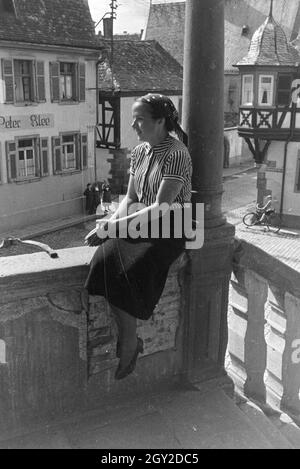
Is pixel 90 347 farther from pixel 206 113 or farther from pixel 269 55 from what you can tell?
pixel 269 55

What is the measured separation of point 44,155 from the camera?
19.0 metres

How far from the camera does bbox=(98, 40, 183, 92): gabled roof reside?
24.2 m

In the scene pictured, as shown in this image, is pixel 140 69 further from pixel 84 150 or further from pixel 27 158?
pixel 27 158

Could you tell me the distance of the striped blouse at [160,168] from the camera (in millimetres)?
2832

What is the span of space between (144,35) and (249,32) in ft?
27.7

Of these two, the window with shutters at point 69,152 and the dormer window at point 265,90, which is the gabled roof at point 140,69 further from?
the dormer window at point 265,90

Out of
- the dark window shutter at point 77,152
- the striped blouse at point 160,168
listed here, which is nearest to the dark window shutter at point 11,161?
the dark window shutter at point 77,152

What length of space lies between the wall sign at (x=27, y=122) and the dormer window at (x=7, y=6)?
3.28 metres

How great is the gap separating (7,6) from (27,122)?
12.0 ft

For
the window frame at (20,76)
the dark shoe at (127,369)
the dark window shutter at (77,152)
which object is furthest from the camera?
the dark window shutter at (77,152)

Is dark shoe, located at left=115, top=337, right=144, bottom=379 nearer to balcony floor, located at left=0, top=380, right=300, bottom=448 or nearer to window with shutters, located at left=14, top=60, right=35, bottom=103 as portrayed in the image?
balcony floor, located at left=0, top=380, right=300, bottom=448

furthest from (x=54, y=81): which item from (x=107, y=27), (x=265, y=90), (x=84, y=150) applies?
(x=107, y=27)

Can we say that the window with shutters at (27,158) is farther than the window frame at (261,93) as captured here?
No

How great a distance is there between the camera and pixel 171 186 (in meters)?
2.79
